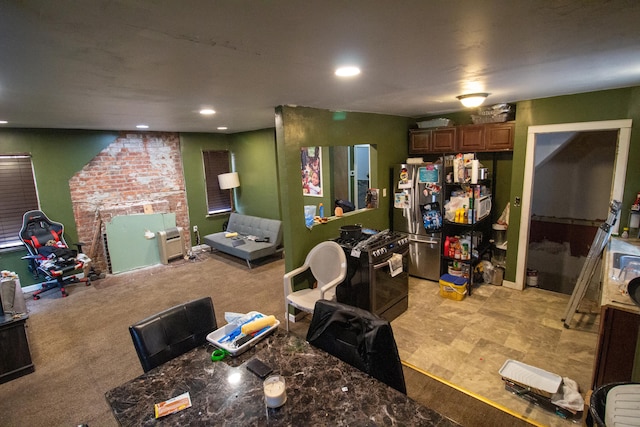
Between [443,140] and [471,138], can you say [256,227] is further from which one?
[471,138]

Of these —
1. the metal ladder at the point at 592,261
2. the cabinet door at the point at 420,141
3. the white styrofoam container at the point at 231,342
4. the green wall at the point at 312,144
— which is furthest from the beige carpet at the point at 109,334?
the cabinet door at the point at 420,141

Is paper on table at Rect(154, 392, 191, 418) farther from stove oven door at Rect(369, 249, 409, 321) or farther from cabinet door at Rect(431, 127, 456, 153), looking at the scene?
cabinet door at Rect(431, 127, 456, 153)

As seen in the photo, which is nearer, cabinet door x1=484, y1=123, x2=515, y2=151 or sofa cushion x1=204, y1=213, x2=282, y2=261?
cabinet door x1=484, y1=123, x2=515, y2=151

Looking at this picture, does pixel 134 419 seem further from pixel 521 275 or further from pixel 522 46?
pixel 521 275

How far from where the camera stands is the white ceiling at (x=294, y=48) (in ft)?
A: 3.79

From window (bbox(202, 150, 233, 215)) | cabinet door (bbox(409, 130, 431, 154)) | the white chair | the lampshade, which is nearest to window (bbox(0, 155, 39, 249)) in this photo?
window (bbox(202, 150, 233, 215))

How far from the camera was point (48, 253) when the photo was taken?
15.6 ft

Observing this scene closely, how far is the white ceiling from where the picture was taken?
1155 millimetres

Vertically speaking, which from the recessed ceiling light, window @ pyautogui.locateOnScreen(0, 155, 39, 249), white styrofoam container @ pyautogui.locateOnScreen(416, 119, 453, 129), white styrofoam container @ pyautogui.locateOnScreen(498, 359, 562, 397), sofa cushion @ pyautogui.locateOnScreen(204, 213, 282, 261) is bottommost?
white styrofoam container @ pyautogui.locateOnScreen(498, 359, 562, 397)

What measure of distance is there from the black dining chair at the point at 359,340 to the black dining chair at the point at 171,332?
0.73 metres

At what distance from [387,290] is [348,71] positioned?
2.37 metres

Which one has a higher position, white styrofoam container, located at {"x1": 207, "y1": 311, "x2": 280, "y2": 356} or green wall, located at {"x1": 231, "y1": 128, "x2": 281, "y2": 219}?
green wall, located at {"x1": 231, "y1": 128, "x2": 281, "y2": 219}

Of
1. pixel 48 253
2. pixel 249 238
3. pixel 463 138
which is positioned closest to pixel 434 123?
pixel 463 138

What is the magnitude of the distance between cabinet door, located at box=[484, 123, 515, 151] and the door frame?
22 centimetres
